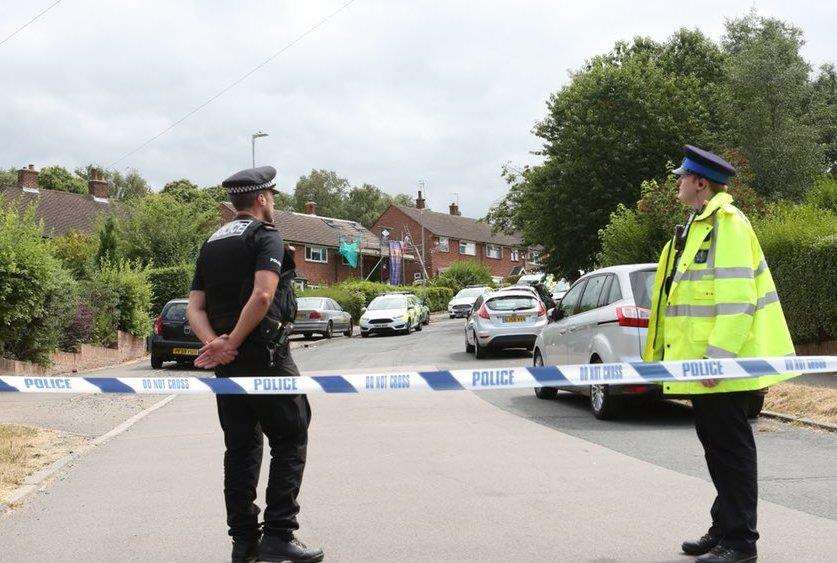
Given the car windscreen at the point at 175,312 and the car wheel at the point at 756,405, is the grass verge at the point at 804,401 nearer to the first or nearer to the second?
the car wheel at the point at 756,405

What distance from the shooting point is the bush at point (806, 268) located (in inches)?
560

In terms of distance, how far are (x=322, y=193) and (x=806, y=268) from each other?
8498cm

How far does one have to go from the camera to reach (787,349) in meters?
4.53

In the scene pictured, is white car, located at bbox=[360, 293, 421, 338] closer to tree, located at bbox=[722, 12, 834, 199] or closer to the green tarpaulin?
tree, located at bbox=[722, 12, 834, 199]

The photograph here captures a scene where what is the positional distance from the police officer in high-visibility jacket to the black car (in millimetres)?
15390

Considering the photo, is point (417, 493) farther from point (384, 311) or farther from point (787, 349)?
point (384, 311)

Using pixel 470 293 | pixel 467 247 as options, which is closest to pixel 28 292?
pixel 470 293

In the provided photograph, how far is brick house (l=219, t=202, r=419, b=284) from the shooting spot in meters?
63.8

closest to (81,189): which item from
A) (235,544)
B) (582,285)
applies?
(582,285)

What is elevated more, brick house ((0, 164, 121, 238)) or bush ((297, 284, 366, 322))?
brick house ((0, 164, 121, 238))

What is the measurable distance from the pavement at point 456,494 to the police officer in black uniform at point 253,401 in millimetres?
444

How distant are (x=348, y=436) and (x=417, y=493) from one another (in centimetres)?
292

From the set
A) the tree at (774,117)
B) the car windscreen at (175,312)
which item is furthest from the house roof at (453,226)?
the car windscreen at (175,312)

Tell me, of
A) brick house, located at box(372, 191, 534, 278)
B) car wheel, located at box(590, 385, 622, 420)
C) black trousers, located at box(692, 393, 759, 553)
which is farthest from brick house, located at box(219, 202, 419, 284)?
black trousers, located at box(692, 393, 759, 553)
